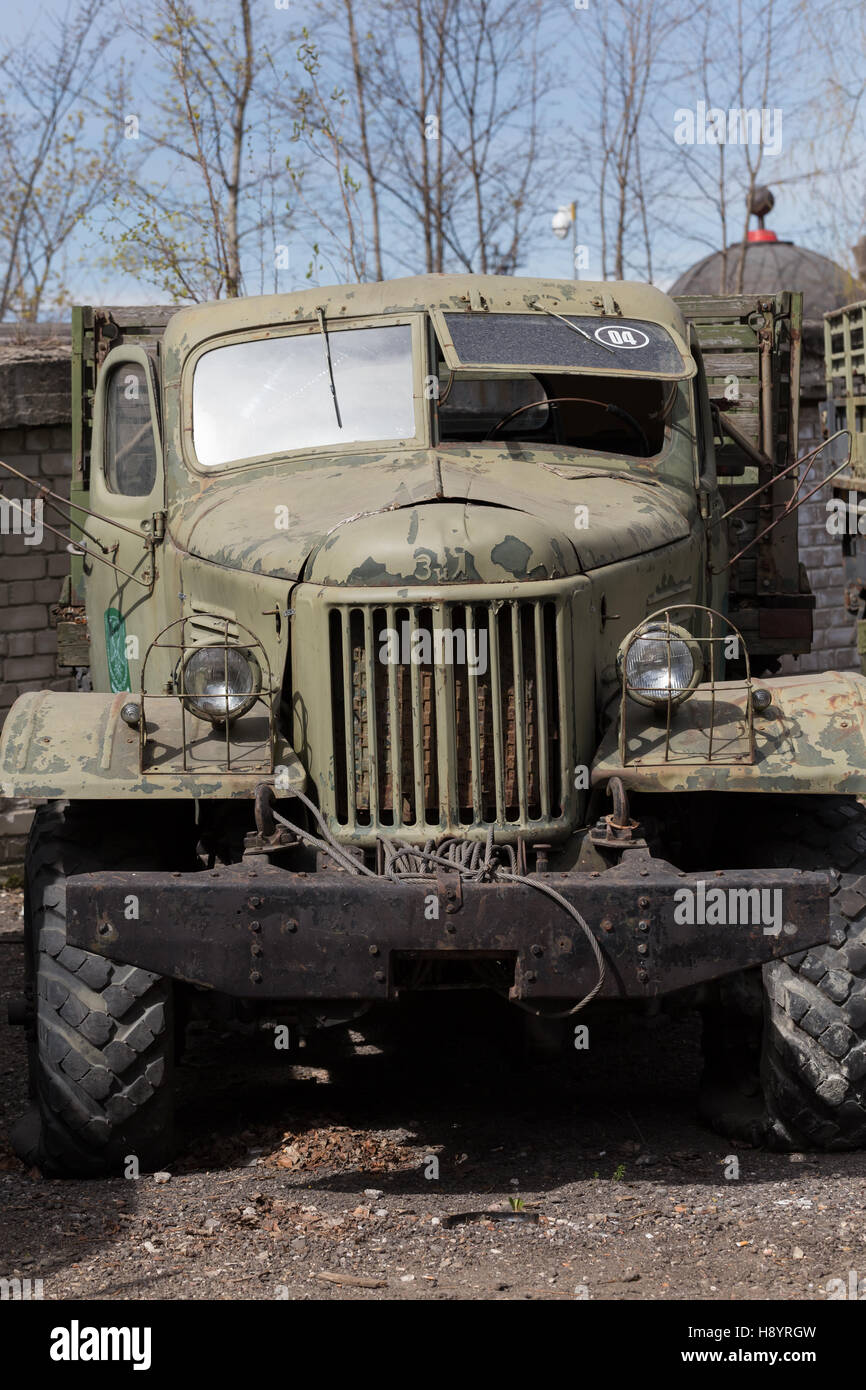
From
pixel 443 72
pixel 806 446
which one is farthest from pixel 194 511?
pixel 443 72

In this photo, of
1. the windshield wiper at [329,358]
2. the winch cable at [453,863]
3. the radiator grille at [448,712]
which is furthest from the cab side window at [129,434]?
the winch cable at [453,863]

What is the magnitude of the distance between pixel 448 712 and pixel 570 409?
1993 mm

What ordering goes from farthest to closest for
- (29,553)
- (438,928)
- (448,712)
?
1. (29,553)
2. (448,712)
3. (438,928)

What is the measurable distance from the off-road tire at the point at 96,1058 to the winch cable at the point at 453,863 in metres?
0.60

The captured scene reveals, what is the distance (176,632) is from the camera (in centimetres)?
579

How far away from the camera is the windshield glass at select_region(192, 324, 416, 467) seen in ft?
19.4

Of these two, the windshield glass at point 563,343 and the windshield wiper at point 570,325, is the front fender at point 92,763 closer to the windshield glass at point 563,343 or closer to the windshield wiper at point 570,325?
the windshield glass at point 563,343

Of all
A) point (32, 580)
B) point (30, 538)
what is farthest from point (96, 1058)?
point (32, 580)

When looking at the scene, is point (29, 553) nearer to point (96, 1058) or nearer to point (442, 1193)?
point (96, 1058)

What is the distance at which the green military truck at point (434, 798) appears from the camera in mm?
4309

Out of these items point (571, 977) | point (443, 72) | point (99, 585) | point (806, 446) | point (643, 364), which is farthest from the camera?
point (443, 72)

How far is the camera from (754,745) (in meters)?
4.73

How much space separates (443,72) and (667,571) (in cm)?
1102

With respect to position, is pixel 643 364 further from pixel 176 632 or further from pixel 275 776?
pixel 275 776
